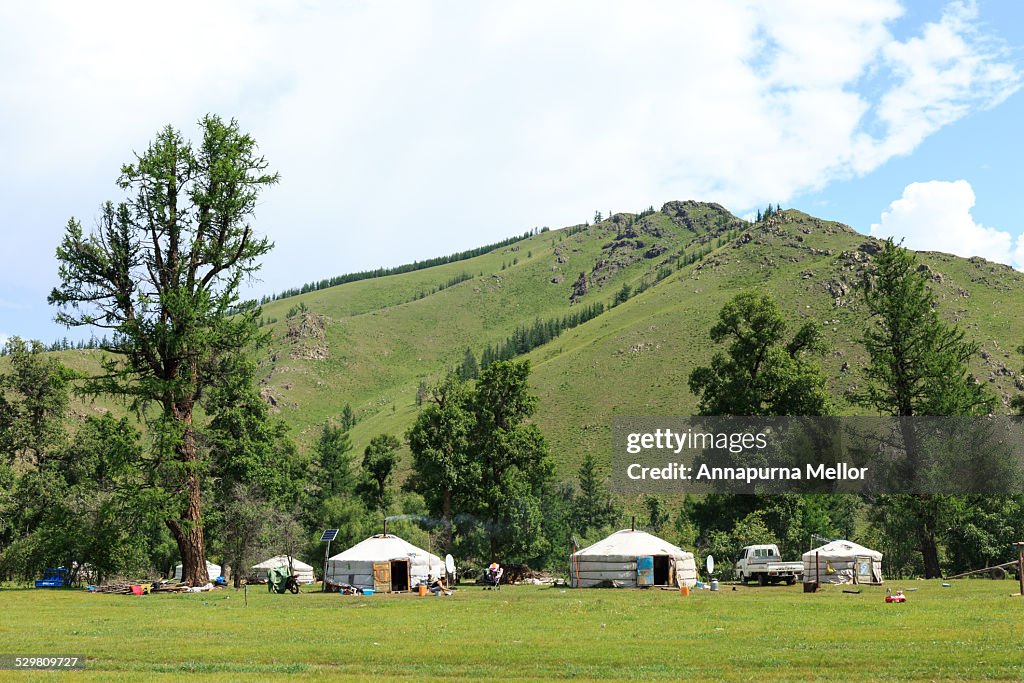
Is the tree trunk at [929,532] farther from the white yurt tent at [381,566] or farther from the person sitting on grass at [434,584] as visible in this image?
the white yurt tent at [381,566]

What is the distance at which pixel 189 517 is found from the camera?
102 feet

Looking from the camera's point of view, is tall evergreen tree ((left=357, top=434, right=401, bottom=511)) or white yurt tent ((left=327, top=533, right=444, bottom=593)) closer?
white yurt tent ((left=327, top=533, right=444, bottom=593))

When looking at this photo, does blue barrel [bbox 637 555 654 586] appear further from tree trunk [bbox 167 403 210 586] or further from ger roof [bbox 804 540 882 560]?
tree trunk [bbox 167 403 210 586]

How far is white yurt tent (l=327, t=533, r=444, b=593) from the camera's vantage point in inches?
1403

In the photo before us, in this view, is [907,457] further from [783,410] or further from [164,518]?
[164,518]

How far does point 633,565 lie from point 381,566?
11176 mm

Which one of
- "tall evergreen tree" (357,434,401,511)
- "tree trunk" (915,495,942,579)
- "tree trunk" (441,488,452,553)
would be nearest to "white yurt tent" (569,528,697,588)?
"tree trunk" (915,495,942,579)

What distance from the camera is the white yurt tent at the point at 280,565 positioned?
49250 millimetres

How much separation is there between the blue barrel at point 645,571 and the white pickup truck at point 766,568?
19.5 feet

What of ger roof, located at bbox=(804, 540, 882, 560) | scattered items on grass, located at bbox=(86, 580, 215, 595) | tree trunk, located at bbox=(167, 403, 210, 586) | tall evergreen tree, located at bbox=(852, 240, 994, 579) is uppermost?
tall evergreen tree, located at bbox=(852, 240, 994, 579)

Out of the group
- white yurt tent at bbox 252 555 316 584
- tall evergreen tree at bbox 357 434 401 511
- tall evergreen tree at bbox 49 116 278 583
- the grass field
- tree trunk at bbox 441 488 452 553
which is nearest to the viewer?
the grass field

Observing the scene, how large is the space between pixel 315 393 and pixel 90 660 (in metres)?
186

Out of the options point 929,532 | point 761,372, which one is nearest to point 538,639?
point 929,532

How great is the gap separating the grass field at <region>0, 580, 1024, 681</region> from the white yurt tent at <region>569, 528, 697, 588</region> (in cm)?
1077
